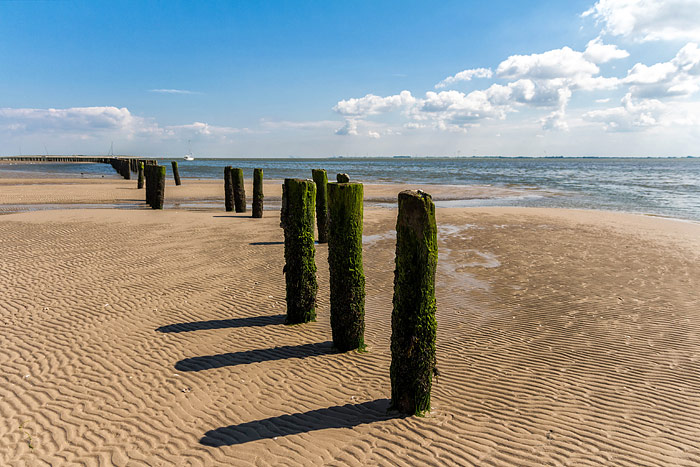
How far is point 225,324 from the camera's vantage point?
8523mm

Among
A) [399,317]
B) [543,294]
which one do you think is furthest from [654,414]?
[543,294]

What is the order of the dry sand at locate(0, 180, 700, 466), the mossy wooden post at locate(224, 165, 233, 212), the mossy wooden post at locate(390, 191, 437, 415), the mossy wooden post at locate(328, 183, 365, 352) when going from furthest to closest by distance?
the mossy wooden post at locate(224, 165, 233, 212), the mossy wooden post at locate(328, 183, 365, 352), the mossy wooden post at locate(390, 191, 437, 415), the dry sand at locate(0, 180, 700, 466)

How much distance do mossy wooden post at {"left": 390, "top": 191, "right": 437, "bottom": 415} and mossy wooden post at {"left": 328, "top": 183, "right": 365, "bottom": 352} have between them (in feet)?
5.84

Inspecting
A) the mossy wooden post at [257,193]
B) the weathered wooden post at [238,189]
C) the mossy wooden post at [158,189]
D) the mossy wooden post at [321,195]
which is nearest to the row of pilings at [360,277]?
the mossy wooden post at [321,195]

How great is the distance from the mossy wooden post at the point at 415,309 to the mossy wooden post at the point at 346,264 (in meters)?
1.78

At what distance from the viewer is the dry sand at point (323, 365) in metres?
5.04

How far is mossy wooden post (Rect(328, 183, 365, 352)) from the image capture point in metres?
7.34

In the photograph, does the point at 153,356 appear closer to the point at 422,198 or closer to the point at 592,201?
the point at 422,198

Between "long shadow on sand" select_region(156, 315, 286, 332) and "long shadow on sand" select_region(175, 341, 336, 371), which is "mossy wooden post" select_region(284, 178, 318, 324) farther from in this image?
"long shadow on sand" select_region(175, 341, 336, 371)

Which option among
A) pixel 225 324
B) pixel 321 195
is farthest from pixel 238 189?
pixel 225 324

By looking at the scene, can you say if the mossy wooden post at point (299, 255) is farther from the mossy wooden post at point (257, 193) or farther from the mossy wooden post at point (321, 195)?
the mossy wooden post at point (257, 193)

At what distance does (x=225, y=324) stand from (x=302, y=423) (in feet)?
11.9

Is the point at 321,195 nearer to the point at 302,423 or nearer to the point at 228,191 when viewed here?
the point at 228,191

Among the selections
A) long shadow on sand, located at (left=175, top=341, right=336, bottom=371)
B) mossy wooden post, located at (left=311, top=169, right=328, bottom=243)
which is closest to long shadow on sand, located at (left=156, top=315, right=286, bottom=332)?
long shadow on sand, located at (left=175, top=341, right=336, bottom=371)
